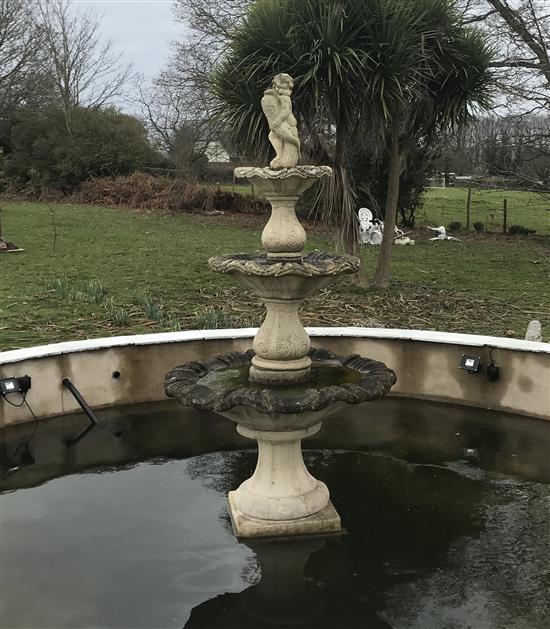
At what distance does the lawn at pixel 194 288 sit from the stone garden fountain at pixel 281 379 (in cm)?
326

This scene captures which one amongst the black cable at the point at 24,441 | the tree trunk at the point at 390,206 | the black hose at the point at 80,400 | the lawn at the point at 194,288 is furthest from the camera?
the tree trunk at the point at 390,206

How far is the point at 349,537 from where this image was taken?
13.5ft

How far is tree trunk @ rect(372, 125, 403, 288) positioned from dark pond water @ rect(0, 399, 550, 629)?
4569 mm

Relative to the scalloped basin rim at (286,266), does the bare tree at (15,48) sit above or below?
above

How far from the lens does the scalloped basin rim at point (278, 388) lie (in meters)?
3.75

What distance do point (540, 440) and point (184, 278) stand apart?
6604 millimetres

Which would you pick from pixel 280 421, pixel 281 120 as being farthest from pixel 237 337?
pixel 281 120

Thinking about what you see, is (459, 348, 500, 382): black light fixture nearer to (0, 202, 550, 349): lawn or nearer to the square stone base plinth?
(0, 202, 550, 349): lawn

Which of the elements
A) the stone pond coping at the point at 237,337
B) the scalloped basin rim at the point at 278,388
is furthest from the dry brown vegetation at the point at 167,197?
the scalloped basin rim at the point at 278,388

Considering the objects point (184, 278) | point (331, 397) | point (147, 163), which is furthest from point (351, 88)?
point (147, 163)

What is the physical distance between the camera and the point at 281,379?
4.23 metres

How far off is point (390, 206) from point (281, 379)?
6486 mm

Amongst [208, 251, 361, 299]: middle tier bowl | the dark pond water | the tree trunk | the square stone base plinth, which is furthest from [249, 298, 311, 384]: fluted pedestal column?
the tree trunk

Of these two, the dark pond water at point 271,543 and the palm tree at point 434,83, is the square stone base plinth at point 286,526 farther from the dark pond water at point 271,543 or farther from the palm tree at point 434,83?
the palm tree at point 434,83
